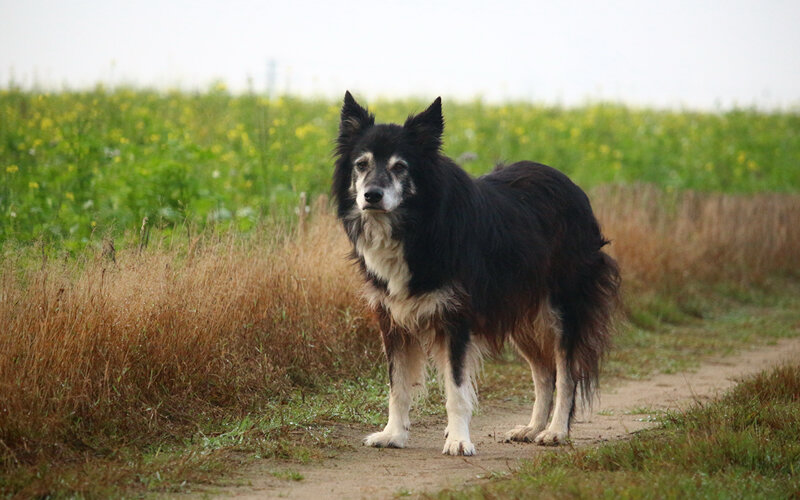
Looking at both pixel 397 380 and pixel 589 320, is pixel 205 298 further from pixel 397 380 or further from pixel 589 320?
pixel 589 320

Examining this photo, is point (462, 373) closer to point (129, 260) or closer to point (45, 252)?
point (129, 260)

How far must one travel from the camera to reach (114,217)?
797 cm

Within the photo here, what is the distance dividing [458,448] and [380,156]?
2023 mm

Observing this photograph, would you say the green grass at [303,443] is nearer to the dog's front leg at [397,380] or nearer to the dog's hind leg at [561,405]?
the dog's front leg at [397,380]

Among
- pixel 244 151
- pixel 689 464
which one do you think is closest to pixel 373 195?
pixel 689 464

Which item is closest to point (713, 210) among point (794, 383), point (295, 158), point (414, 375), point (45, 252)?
point (295, 158)

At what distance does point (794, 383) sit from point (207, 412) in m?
4.53

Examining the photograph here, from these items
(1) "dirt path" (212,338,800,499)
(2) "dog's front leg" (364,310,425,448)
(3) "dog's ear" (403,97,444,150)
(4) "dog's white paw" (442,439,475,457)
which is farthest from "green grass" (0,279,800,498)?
(3) "dog's ear" (403,97,444,150)

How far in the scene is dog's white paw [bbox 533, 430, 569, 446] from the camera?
6141mm

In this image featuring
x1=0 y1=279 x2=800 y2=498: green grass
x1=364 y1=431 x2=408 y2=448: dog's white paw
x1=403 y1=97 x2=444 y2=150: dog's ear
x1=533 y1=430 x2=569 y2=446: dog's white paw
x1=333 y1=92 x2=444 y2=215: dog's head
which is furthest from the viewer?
x1=533 y1=430 x2=569 y2=446: dog's white paw

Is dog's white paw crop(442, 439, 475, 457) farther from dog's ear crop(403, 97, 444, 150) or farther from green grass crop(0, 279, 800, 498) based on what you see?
dog's ear crop(403, 97, 444, 150)

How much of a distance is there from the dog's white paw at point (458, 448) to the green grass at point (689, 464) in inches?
23.6

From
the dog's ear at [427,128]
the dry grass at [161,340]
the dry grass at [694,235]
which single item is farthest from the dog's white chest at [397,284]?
the dry grass at [694,235]

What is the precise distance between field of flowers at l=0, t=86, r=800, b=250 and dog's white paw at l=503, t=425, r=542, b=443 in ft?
8.48
